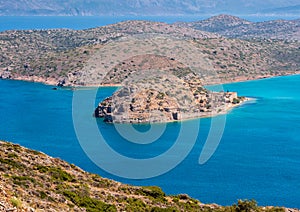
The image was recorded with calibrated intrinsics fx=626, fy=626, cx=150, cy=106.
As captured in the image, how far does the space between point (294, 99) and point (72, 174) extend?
260ft

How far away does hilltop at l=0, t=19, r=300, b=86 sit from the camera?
130250 mm

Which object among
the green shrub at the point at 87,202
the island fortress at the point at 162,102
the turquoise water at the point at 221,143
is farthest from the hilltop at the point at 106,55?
the green shrub at the point at 87,202

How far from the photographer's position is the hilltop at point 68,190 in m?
22.4

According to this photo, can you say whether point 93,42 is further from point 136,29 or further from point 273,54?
point 273,54

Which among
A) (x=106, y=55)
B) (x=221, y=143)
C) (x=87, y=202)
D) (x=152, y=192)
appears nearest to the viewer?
(x=87, y=202)

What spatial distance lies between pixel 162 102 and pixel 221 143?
72.0ft

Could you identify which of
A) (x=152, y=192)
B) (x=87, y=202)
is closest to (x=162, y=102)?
(x=152, y=192)

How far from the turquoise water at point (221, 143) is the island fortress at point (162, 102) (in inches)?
101

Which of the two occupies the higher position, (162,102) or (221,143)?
(162,102)

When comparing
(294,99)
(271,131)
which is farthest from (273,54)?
(271,131)

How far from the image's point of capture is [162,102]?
9075cm

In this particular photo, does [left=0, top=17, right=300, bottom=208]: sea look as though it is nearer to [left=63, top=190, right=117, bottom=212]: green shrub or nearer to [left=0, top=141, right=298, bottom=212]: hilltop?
[left=0, top=141, right=298, bottom=212]: hilltop

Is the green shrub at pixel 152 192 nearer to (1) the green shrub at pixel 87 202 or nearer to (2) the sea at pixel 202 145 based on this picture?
(1) the green shrub at pixel 87 202

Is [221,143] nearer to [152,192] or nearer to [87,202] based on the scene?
[152,192]
